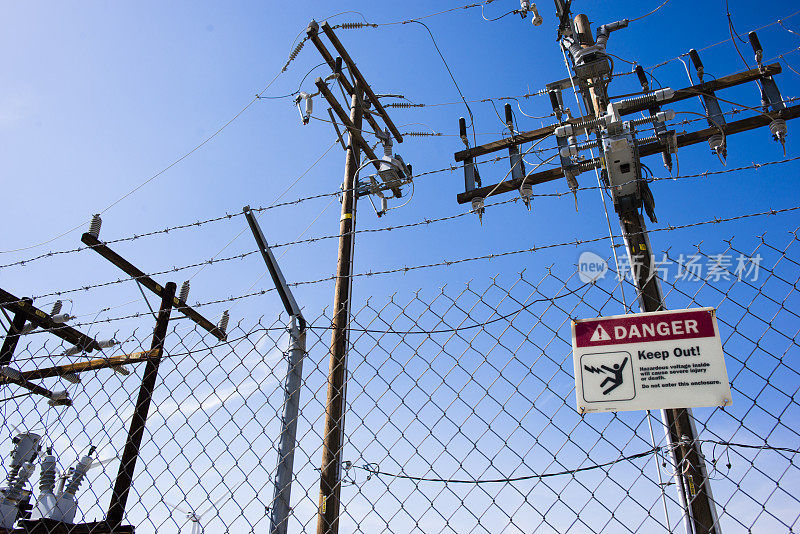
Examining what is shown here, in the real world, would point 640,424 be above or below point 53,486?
below

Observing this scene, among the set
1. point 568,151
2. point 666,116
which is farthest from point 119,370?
point 666,116

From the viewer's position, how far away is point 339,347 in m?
3.57

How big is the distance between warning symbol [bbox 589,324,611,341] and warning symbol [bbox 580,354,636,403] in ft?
0.21

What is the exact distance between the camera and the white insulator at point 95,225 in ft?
22.3

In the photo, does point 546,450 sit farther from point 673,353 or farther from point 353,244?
point 353,244

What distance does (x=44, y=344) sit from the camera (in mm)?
3117

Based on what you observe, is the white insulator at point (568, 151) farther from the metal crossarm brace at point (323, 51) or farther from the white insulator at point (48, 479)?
the white insulator at point (48, 479)

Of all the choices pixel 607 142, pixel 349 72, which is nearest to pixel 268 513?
pixel 607 142

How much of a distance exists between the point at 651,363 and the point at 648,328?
145mm

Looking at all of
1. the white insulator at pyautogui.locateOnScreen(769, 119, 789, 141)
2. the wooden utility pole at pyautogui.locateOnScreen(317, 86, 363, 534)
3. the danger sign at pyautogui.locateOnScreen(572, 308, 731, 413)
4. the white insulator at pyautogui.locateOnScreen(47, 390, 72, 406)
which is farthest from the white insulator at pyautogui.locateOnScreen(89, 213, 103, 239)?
the white insulator at pyautogui.locateOnScreen(769, 119, 789, 141)

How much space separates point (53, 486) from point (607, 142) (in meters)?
6.66

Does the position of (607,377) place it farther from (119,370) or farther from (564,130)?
(564,130)

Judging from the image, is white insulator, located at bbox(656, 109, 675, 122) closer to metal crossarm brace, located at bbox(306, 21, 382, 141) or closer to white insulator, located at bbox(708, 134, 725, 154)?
white insulator, located at bbox(708, 134, 725, 154)

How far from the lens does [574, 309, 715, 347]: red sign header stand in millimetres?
2117
